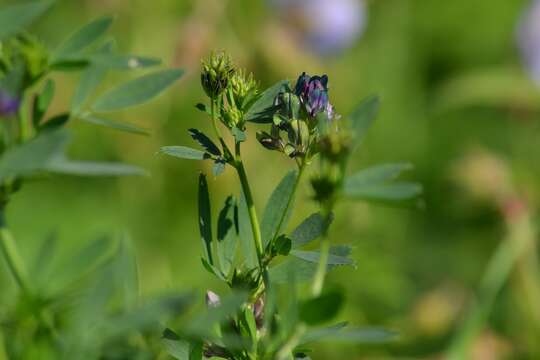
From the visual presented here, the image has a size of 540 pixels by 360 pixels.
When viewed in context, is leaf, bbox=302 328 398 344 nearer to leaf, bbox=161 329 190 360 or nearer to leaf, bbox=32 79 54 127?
leaf, bbox=161 329 190 360

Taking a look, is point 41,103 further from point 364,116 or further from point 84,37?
point 364,116

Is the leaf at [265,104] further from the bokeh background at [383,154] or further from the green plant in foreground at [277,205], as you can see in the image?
the bokeh background at [383,154]

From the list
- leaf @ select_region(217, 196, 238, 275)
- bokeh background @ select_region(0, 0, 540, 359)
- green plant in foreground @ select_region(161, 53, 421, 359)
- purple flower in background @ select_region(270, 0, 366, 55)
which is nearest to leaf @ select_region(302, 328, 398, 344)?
green plant in foreground @ select_region(161, 53, 421, 359)

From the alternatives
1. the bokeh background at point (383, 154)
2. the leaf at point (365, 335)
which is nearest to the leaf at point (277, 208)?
the leaf at point (365, 335)

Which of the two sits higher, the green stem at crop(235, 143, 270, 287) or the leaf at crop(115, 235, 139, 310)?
the green stem at crop(235, 143, 270, 287)

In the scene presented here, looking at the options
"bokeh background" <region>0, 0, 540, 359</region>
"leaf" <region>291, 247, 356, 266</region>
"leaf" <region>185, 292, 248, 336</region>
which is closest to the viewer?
"leaf" <region>185, 292, 248, 336</region>

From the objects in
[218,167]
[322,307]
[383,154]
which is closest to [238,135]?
[218,167]
